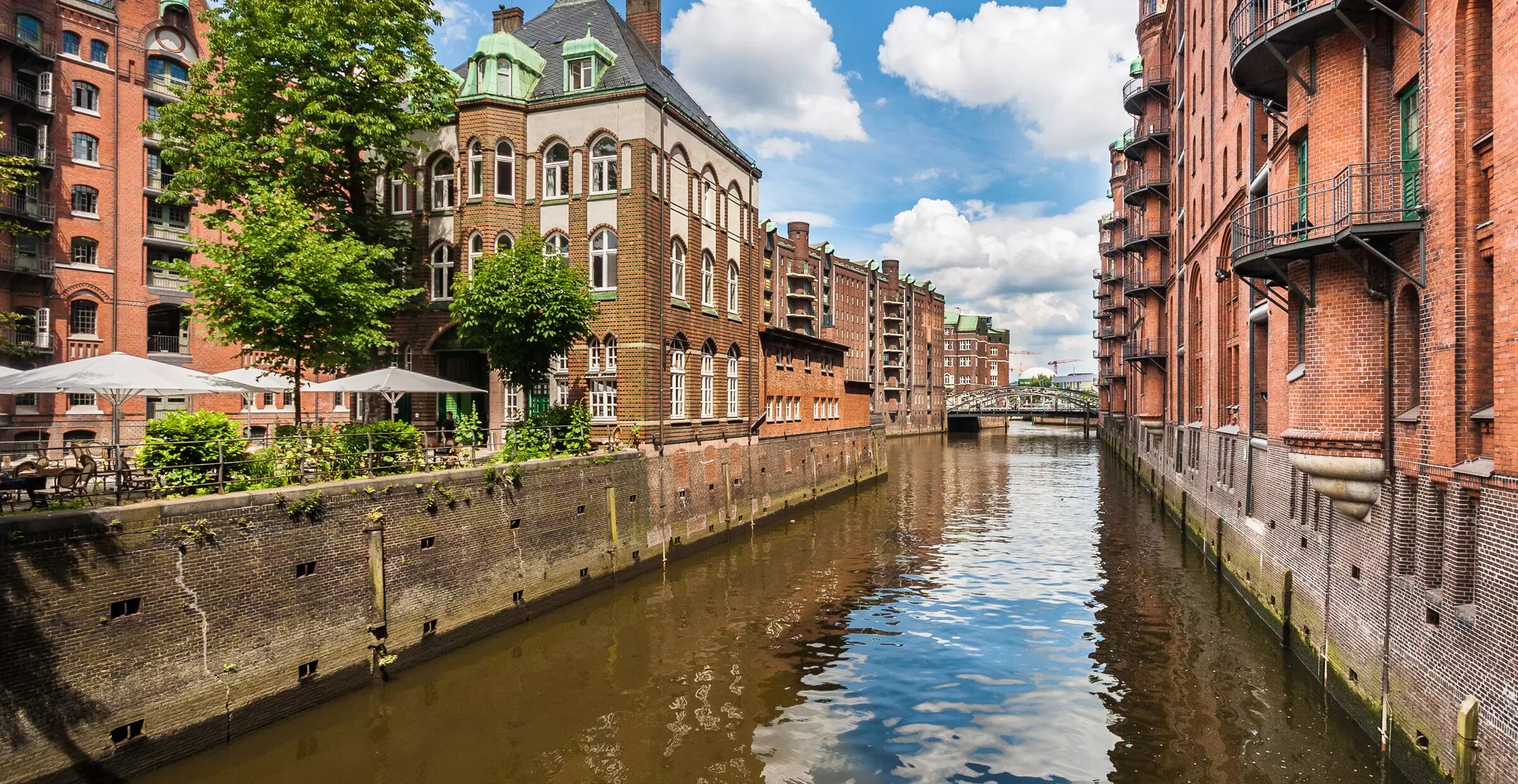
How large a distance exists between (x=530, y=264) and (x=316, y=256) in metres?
5.58

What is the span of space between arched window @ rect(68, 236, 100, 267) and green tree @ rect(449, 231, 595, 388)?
2294cm

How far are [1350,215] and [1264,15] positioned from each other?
6.61 metres

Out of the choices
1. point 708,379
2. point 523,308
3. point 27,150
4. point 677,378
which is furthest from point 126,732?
point 27,150

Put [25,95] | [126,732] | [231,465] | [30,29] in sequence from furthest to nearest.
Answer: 1. [30,29]
2. [25,95]
3. [231,465]
4. [126,732]

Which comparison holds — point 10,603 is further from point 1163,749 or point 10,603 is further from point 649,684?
point 1163,749

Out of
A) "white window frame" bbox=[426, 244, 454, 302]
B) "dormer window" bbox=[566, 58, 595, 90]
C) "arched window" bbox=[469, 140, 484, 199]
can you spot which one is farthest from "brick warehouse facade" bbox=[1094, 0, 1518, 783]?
"white window frame" bbox=[426, 244, 454, 302]

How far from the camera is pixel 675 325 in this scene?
26.9 m

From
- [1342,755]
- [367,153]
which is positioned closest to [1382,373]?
[1342,755]

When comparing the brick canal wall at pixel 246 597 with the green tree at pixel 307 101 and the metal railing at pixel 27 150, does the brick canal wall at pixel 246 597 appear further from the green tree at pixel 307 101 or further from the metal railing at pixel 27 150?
the metal railing at pixel 27 150

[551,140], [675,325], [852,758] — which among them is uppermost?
[551,140]

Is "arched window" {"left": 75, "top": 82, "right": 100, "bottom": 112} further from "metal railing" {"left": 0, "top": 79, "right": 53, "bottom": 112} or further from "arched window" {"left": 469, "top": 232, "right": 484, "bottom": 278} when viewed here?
"arched window" {"left": 469, "top": 232, "right": 484, "bottom": 278}

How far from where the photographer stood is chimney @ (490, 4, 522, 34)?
104ft

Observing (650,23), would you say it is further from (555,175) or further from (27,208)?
(27,208)

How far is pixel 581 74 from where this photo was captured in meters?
26.5
